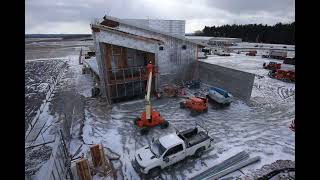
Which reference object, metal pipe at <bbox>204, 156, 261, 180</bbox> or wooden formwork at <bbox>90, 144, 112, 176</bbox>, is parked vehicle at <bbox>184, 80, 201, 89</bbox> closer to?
metal pipe at <bbox>204, 156, 261, 180</bbox>

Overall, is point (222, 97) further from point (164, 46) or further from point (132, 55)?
point (132, 55)

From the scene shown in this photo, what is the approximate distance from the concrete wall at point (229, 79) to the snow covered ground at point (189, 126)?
1895 millimetres

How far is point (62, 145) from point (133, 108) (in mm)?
10317

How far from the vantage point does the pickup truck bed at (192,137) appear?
14498 mm

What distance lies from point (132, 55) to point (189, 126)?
1156cm

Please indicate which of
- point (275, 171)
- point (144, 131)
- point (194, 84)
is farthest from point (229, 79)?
point (275, 171)

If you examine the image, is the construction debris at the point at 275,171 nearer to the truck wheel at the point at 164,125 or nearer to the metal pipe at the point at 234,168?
the metal pipe at the point at 234,168

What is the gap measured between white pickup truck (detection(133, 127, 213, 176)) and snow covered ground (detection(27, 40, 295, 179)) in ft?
1.76

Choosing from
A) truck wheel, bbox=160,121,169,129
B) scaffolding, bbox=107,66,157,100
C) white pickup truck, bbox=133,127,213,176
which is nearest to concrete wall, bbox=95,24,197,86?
scaffolding, bbox=107,66,157,100

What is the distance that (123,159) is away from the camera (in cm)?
1484

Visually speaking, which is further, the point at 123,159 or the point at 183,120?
the point at 183,120
